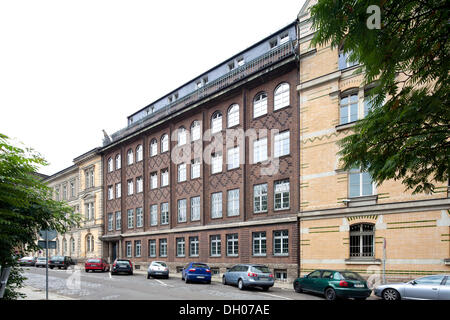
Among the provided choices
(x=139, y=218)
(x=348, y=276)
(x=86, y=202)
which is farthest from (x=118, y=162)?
(x=348, y=276)

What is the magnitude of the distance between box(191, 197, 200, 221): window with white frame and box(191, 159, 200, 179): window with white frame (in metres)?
1.90

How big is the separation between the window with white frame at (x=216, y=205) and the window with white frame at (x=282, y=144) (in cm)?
673

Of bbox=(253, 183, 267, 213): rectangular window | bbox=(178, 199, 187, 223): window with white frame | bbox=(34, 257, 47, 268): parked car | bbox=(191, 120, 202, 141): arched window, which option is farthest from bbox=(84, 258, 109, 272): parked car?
bbox=(253, 183, 267, 213): rectangular window

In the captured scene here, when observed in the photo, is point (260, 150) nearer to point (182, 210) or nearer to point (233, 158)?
point (233, 158)

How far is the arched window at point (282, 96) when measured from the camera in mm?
25953

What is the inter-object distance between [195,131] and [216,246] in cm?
987

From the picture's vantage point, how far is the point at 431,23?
4.85 metres

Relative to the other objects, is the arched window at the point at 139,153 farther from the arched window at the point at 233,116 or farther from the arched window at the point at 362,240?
the arched window at the point at 362,240

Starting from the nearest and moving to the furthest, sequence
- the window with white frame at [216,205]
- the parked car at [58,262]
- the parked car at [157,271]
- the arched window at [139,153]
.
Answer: the parked car at [157,271] → the window with white frame at [216,205] → the arched window at [139,153] → the parked car at [58,262]

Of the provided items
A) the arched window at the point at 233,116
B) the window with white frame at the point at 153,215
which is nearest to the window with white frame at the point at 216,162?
the arched window at the point at 233,116

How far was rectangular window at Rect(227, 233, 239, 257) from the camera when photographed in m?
28.3

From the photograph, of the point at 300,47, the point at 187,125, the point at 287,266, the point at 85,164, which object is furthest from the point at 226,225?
the point at 85,164

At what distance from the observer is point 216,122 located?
31656 millimetres

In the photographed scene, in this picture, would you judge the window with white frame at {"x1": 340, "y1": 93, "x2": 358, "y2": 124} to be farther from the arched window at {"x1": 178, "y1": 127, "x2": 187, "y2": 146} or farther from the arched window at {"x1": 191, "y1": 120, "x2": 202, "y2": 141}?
the arched window at {"x1": 178, "y1": 127, "x2": 187, "y2": 146}
